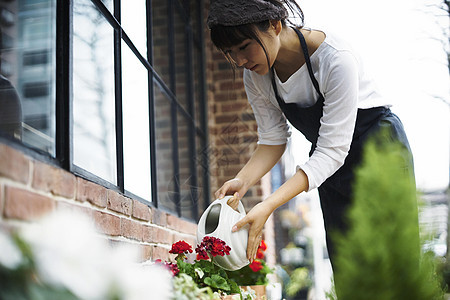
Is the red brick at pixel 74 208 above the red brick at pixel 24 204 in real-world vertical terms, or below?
below

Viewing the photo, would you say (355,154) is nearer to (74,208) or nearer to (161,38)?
(74,208)

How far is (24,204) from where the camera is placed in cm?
105

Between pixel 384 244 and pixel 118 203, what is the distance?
58.1 inches

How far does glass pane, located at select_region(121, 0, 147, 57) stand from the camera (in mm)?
2131

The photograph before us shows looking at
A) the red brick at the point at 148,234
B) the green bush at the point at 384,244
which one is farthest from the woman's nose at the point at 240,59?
the green bush at the point at 384,244

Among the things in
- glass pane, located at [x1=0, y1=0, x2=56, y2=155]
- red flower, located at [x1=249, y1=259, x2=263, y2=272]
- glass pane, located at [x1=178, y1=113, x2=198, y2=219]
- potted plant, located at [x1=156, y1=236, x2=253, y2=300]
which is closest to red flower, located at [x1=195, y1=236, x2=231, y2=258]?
potted plant, located at [x1=156, y1=236, x2=253, y2=300]

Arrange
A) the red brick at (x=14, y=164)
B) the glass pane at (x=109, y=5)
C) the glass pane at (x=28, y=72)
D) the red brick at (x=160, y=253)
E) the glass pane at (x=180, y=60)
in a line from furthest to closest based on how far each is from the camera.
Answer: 1. the glass pane at (x=180, y=60)
2. the red brick at (x=160, y=253)
3. the glass pane at (x=109, y=5)
4. the glass pane at (x=28, y=72)
5. the red brick at (x=14, y=164)

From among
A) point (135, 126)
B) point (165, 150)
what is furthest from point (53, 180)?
point (165, 150)

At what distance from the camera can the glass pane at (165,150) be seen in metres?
2.84

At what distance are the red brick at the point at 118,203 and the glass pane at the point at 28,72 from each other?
13.4 inches

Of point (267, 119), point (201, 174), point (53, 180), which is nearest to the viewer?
point (53, 180)

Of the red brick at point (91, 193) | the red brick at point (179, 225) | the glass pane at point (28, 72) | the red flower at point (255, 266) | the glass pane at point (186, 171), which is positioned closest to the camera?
the glass pane at point (28, 72)

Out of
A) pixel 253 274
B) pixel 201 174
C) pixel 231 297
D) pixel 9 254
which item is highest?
pixel 9 254

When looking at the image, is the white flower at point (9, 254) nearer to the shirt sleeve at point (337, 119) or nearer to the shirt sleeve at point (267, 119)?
the shirt sleeve at point (337, 119)
